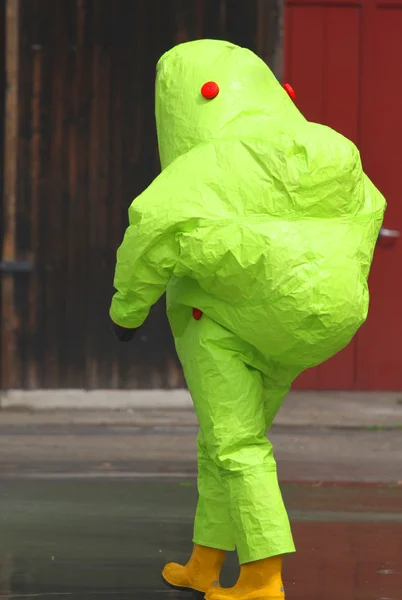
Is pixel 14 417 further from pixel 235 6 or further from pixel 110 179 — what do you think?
pixel 235 6

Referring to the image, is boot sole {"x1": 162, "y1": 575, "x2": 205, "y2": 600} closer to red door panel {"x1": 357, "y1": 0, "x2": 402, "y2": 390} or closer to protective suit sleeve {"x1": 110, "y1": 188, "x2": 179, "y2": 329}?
protective suit sleeve {"x1": 110, "y1": 188, "x2": 179, "y2": 329}

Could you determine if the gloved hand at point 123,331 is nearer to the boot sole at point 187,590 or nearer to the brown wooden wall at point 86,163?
the boot sole at point 187,590

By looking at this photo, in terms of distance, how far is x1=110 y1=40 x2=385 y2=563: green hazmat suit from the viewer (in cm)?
488

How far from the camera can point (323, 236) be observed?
4930 mm

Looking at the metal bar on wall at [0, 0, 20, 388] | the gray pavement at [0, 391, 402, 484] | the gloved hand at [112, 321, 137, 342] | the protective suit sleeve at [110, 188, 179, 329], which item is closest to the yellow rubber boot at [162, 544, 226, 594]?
the gloved hand at [112, 321, 137, 342]

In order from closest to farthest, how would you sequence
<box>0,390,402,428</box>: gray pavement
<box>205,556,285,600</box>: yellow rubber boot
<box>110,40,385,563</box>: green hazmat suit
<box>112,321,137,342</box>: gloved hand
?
1. <box>110,40,385,563</box>: green hazmat suit
2. <box>205,556,285,600</box>: yellow rubber boot
3. <box>112,321,137,342</box>: gloved hand
4. <box>0,390,402,428</box>: gray pavement

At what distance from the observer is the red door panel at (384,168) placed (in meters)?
10.4

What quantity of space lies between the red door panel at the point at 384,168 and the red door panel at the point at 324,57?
0.10 m

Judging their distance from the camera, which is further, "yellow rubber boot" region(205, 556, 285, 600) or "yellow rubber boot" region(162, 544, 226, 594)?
"yellow rubber boot" region(162, 544, 226, 594)

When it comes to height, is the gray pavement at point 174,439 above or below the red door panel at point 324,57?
below

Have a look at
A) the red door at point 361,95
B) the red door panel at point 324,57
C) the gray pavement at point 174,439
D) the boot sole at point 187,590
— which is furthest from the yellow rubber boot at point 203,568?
the red door panel at point 324,57

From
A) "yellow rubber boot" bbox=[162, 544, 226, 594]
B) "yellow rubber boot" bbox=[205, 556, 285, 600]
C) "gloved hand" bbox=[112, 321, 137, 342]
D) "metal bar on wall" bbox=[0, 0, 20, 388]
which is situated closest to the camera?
"yellow rubber boot" bbox=[205, 556, 285, 600]

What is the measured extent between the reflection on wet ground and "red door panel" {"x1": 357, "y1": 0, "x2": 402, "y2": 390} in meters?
2.98

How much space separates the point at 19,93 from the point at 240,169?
4.85 m
